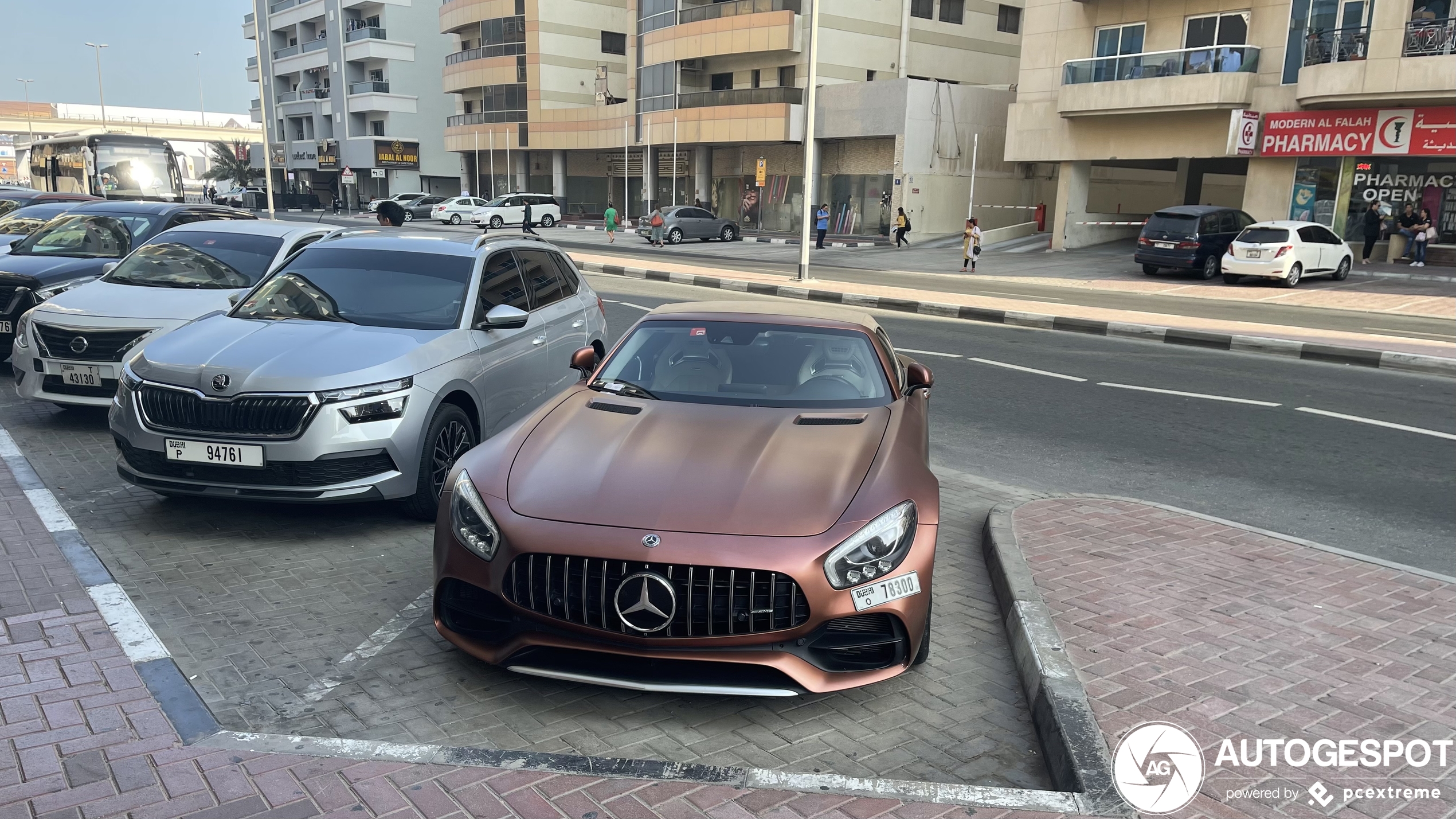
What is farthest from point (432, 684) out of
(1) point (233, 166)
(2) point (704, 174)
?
(1) point (233, 166)

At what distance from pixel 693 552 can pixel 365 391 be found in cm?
275

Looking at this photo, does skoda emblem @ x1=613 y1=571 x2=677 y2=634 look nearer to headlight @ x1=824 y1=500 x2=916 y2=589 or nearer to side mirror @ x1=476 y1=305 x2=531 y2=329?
headlight @ x1=824 y1=500 x2=916 y2=589

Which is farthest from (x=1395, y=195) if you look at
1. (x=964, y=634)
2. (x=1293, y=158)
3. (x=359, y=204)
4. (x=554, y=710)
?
(x=359, y=204)

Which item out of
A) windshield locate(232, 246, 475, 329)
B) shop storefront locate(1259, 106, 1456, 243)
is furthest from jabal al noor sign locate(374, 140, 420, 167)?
windshield locate(232, 246, 475, 329)

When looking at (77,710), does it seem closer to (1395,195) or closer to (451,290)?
(451,290)

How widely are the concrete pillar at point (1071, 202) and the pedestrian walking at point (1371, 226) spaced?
330 inches

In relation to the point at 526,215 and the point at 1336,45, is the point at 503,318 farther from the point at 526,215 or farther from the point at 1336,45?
the point at 526,215

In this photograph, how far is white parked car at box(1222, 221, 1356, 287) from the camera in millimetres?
22766

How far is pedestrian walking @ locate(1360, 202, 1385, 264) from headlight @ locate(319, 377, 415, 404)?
28.1 metres

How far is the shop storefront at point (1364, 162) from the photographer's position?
80.5 ft

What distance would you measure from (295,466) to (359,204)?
239ft

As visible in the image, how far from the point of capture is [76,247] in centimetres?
1037

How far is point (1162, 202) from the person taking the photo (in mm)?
39406

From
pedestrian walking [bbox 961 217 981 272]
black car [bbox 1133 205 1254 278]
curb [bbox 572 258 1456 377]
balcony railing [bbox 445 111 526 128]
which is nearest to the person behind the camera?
curb [bbox 572 258 1456 377]
